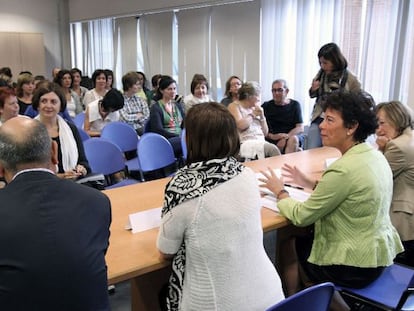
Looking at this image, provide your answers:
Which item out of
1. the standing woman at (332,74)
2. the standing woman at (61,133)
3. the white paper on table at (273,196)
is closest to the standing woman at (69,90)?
the standing woman at (61,133)

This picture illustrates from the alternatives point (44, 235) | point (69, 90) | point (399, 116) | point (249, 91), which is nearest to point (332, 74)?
point (249, 91)

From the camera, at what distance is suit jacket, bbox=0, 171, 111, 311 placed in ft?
3.70

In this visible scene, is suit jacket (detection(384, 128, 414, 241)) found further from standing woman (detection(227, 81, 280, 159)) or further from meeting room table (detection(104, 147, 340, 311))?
standing woman (detection(227, 81, 280, 159))

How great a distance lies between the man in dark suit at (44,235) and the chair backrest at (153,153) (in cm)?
199

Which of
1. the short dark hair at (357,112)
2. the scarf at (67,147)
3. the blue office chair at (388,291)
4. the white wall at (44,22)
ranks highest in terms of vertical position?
the white wall at (44,22)

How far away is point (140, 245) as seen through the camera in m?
1.68

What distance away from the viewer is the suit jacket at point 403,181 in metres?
2.33

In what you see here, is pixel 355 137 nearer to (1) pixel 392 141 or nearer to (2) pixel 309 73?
(1) pixel 392 141

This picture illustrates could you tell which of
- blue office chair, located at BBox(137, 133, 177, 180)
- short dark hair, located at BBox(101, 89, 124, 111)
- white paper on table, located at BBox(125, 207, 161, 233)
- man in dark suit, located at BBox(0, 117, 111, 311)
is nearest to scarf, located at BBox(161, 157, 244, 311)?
man in dark suit, located at BBox(0, 117, 111, 311)

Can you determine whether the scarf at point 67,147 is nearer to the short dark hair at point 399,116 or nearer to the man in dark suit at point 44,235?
the man in dark suit at point 44,235

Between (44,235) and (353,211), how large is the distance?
4.14ft

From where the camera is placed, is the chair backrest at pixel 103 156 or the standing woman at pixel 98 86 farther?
the standing woman at pixel 98 86

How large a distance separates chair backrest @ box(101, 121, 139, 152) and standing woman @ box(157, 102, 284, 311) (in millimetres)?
2811

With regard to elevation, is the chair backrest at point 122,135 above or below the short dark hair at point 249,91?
below
